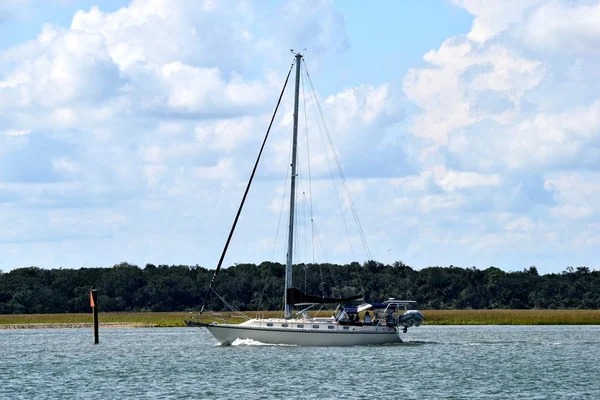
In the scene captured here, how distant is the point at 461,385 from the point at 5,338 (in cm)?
5445

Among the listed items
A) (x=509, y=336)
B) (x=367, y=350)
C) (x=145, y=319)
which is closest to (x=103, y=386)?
(x=367, y=350)

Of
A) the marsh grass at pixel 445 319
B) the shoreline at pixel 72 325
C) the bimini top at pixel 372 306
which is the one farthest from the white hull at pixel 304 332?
the shoreline at pixel 72 325

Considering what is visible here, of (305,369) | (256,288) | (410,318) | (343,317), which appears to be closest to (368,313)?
(343,317)

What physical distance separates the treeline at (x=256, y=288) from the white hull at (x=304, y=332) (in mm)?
73354

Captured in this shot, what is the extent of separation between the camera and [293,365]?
66812 mm

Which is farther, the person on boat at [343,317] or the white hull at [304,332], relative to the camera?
the person on boat at [343,317]

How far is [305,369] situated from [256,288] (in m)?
92.3

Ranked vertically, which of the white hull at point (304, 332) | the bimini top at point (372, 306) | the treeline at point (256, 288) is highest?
the treeline at point (256, 288)

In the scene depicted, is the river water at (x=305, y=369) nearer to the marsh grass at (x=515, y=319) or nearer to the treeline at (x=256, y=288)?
the marsh grass at (x=515, y=319)

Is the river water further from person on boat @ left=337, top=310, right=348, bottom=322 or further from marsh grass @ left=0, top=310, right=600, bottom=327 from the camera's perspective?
marsh grass @ left=0, top=310, right=600, bottom=327

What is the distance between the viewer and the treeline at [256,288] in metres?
157

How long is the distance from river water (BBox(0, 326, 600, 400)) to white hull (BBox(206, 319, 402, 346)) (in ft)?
2.23

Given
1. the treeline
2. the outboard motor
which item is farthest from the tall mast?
the treeline

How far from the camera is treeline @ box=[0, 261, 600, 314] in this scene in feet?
516
